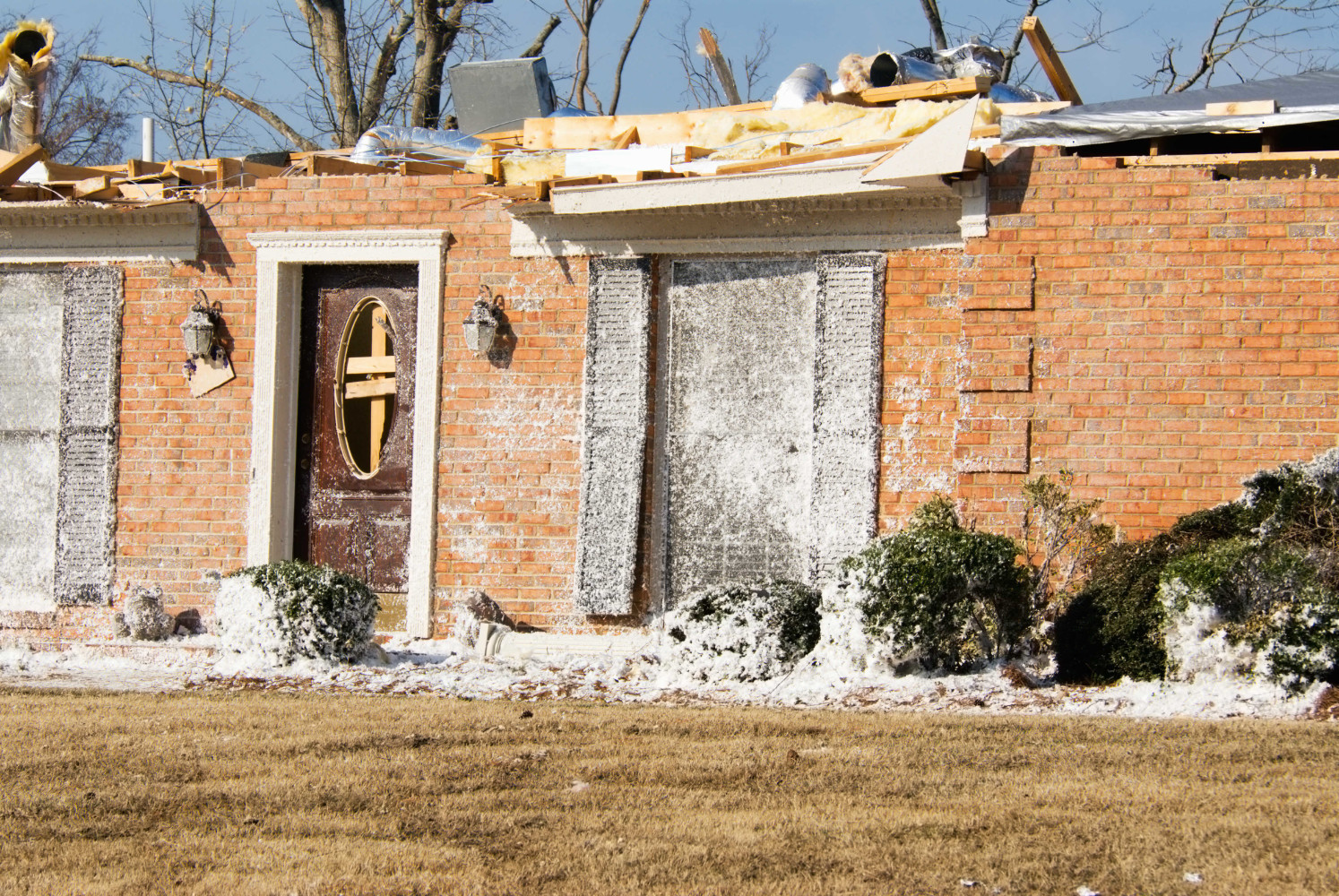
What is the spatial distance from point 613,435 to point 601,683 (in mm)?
1953

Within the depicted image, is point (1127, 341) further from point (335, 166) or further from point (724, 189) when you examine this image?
point (335, 166)

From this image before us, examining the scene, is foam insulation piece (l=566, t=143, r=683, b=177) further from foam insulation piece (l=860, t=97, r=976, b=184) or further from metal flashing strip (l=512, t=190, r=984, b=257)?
foam insulation piece (l=860, t=97, r=976, b=184)

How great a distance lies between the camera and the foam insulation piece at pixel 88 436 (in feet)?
35.2

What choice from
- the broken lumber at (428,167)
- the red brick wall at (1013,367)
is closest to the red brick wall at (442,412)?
the red brick wall at (1013,367)

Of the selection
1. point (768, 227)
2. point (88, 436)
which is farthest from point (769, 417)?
point (88, 436)

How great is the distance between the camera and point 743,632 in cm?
845

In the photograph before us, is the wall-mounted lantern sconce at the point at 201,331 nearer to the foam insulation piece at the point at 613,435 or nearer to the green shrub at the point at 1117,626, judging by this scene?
the foam insulation piece at the point at 613,435

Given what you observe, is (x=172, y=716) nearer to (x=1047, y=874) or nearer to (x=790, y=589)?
(x=790, y=589)

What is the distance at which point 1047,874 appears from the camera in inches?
181

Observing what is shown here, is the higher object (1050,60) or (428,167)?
(1050,60)

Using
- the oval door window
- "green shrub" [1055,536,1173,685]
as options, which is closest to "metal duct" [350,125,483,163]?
the oval door window

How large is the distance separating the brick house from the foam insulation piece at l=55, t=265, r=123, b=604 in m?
0.02

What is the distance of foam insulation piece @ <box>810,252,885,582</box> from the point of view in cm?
955

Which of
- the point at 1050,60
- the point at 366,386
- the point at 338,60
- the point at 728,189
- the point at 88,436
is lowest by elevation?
the point at 88,436
